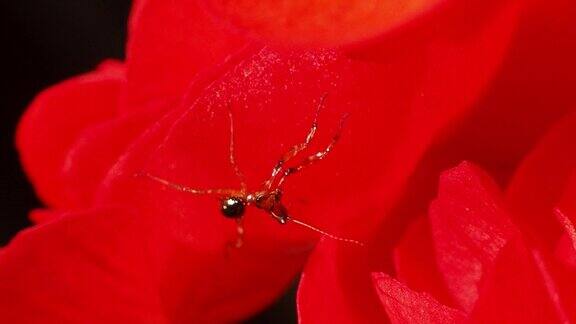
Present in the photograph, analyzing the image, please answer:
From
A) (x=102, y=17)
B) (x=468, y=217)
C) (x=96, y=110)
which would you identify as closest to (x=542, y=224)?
(x=468, y=217)

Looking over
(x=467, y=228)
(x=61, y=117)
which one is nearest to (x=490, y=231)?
(x=467, y=228)

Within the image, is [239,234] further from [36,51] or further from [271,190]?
[36,51]

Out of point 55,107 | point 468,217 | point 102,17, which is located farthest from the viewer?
point 102,17

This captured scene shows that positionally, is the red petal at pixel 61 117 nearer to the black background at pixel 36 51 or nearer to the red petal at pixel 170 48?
the red petal at pixel 170 48

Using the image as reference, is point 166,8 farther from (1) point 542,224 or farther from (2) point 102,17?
(2) point 102,17

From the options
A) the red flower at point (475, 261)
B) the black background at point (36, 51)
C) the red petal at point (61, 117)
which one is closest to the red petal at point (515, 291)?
the red flower at point (475, 261)

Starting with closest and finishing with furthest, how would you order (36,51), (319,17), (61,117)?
1. (319,17)
2. (61,117)
3. (36,51)

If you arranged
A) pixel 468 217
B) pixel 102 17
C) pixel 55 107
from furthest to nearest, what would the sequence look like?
pixel 102 17
pixel 55 107
pixel 468 217
